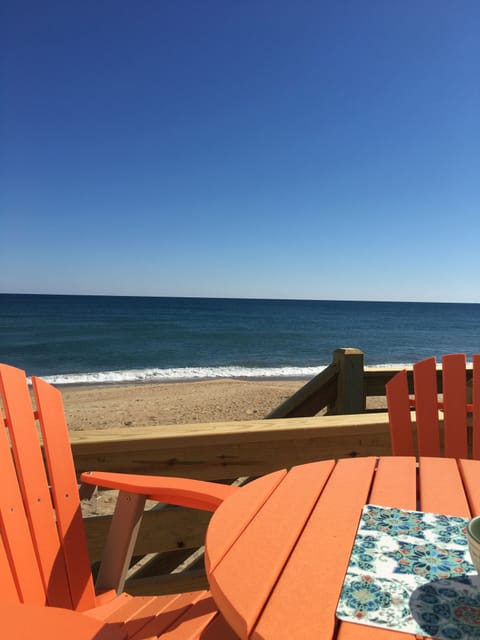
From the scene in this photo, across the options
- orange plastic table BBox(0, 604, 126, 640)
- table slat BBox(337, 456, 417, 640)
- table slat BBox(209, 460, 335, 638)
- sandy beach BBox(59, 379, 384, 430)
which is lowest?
sandy beach BBox(59, 379, 384, 430)

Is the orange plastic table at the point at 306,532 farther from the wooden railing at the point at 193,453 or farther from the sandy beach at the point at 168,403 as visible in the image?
the sandy beach at the point at 168,403

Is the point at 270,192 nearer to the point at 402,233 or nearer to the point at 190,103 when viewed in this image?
the point at 190,103

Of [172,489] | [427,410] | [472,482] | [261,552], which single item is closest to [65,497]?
[172,489]

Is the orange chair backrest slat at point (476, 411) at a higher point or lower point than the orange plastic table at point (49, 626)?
higher

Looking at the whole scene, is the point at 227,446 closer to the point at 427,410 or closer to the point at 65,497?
the point at 65,497

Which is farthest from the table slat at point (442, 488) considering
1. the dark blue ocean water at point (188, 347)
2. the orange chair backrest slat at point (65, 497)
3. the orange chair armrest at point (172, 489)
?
the dark blue ocean water at point (188, 347)

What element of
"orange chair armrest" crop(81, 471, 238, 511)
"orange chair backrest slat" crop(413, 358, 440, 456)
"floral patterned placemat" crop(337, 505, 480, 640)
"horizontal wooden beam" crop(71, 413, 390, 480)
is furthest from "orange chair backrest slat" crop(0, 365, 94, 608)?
"orange chair backrest slat" crop(413, 358, 440, 456)

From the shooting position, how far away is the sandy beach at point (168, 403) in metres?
8.16

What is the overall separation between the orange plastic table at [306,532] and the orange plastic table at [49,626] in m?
0.37

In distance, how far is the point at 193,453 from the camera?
1610 mm

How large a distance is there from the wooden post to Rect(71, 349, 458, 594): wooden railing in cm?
67

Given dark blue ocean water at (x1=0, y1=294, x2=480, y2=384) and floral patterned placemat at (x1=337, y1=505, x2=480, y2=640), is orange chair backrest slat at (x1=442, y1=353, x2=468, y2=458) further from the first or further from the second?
dark blue ocean water at (x1=0, y1=294, x2=480, y2=384)

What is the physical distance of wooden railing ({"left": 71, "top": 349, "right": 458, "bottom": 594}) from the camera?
5.01 ft

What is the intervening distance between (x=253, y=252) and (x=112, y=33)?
40.8 m
